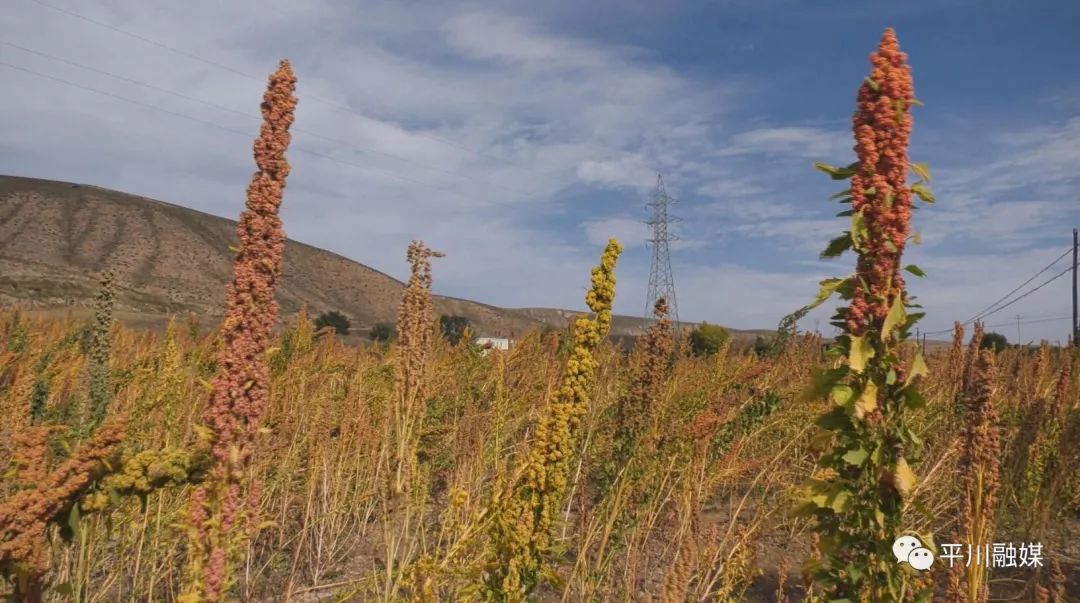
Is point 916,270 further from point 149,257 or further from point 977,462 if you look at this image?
point 149,257

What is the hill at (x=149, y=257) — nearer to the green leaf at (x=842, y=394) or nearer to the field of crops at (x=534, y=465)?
the field of crops at (x=534, y=465)

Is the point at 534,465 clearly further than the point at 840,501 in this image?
Yes

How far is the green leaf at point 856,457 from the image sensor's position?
80.4 inches

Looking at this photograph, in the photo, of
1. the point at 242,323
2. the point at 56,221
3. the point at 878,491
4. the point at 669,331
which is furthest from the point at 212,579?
the point at 56,221

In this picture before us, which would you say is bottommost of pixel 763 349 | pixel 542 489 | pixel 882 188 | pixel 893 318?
pixel 542 489

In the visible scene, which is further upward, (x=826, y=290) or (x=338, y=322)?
(x=338, y=322)

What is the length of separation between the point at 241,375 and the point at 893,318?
1753mm

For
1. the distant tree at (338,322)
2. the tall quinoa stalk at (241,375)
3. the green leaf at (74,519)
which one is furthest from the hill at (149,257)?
the green leaf at (74,519)

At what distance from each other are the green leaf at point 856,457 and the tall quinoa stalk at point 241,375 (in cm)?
160

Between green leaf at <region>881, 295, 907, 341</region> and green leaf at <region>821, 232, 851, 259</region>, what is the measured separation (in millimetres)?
244

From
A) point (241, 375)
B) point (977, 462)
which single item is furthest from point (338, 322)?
point (241, 375)

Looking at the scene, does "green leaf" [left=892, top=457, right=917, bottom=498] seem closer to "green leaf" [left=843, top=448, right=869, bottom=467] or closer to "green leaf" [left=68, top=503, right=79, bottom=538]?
"green leaf" [left=843, top=448, right=869, bottom=467]

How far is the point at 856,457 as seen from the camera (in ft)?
6.73

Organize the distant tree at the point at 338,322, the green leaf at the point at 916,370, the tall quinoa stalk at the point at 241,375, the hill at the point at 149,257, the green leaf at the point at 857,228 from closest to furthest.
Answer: the tall quinoa stalk at the point at 241,375
the green leaf at the point at 916,370
the green leaf at the point at 857,228
the distant tree at the point at 338,322
the hill at the point at 149,257
